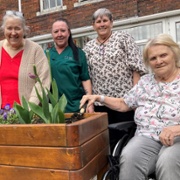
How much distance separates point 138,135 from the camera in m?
2.12

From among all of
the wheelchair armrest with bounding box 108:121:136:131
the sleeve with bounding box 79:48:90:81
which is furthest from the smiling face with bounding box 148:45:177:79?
the sleeve with bounding box 79:48:90:81

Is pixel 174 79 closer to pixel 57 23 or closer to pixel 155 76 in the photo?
pixel 155 76

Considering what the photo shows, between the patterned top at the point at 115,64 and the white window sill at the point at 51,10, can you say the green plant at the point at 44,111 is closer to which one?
the patterned top at the point at 115,64

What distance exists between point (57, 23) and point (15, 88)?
770mm

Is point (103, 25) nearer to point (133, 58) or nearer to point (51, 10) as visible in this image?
point (133, 58)

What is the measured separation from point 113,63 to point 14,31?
926 millimetres

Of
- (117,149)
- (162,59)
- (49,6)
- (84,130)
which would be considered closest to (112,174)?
(117,149)

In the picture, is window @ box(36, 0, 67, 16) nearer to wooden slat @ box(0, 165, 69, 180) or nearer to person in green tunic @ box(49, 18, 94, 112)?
person in green tunic @ box(49, 18, 94, 112)

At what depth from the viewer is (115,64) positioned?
2680mm

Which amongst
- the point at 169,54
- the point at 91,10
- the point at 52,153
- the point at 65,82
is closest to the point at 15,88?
the point at 65,82

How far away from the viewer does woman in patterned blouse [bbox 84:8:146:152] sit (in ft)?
8.79

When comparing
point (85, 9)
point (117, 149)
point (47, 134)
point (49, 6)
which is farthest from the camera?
point (49, 6)

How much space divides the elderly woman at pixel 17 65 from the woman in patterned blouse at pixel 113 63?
0.64 m

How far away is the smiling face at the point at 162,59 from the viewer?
82.9 inches
